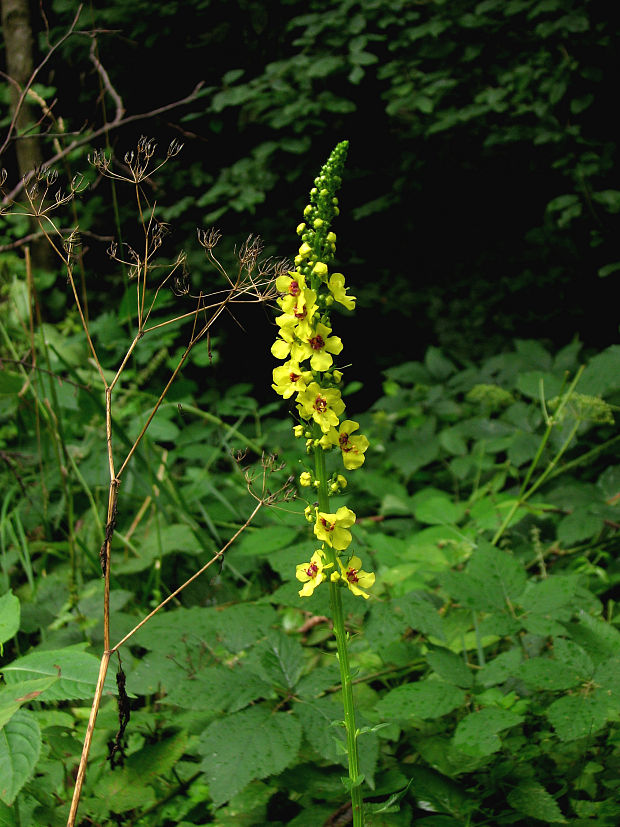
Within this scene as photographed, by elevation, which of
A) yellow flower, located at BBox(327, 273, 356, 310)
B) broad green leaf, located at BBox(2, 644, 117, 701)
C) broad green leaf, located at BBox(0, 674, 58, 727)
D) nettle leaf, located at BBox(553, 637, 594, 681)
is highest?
yellow flower, located at BBox(327, 273, 356, 310)

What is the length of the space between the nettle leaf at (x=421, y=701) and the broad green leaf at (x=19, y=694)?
615 millimetres

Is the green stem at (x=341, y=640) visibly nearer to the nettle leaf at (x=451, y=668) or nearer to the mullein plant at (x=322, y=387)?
the mullein plant at (x=322, y=387)

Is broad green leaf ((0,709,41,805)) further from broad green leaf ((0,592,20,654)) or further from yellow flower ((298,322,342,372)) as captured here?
yellow flower ((298,322,342,372))

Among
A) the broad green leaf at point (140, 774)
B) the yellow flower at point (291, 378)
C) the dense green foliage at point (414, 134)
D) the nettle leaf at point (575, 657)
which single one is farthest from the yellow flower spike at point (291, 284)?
the dense green foliage at point (414, 134)

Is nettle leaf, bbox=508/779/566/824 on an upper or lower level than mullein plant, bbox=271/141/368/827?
lower

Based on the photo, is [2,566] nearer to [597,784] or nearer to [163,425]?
[163,425]

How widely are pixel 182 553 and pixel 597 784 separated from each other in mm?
1490

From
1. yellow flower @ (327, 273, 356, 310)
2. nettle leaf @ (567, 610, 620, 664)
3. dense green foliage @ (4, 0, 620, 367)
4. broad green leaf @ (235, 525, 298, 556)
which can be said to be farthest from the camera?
dense green foliage @ (4, 0, 620, 367)

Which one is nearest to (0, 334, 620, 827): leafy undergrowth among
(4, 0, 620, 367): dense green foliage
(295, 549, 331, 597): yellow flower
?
(295, 549, 331, 597): yellow flower

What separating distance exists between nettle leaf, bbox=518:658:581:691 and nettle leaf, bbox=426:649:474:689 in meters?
0.11

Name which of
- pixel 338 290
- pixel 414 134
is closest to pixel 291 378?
pixel 338 290

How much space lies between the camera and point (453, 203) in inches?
152

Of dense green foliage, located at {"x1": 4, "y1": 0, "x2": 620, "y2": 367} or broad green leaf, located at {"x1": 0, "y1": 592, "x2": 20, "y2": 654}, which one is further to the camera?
dense green foliage, located at {"x1": 4, "y1": 0, "x2": 620, "y2": 367}

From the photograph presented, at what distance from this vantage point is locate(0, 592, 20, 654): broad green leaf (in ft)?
3.85
